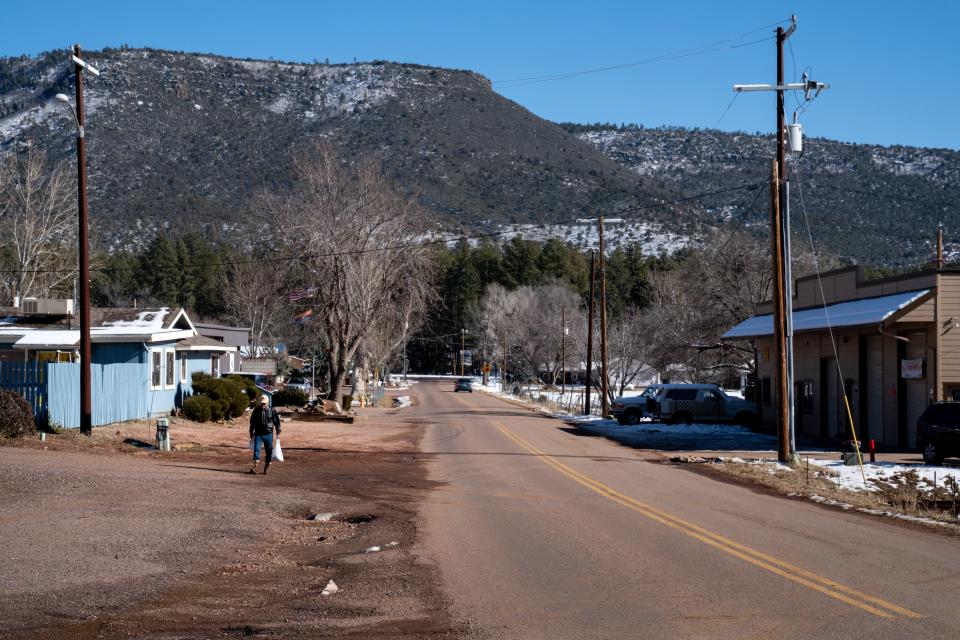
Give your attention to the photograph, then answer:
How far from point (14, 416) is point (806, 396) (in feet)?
89.1

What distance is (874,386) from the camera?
104 ft

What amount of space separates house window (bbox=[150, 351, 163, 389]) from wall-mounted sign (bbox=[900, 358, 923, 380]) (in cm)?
2421

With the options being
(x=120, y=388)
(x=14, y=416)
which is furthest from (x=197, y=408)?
(x=14, y=416)

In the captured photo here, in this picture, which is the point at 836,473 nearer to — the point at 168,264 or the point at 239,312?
the point at 239,312

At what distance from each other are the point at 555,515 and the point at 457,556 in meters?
3.96

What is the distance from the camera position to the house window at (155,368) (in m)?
33.5

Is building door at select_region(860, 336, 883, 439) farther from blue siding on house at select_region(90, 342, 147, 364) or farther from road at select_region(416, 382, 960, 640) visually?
blue siding on house at select_region(90, 342, 147, 364)

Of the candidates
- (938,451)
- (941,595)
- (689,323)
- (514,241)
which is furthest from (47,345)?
(514,241)

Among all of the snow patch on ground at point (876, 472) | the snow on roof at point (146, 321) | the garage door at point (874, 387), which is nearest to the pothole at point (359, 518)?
the snow patch on ground at point (876, 472)

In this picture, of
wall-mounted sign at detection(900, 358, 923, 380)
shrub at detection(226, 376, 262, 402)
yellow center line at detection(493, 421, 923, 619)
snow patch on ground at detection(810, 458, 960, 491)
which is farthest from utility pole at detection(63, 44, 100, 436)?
wall-mounted sign at detection(900, 358, 923, 380)

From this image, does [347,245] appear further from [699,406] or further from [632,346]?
[632,346]

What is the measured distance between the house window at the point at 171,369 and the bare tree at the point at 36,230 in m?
22.0

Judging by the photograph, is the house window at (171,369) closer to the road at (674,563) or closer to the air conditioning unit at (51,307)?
the air conditioning unit at (51,307)

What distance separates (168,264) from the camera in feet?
313
